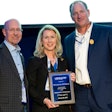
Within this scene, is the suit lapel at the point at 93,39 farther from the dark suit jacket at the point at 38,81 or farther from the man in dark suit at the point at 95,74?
the dark suit jacket at the point at 38,81

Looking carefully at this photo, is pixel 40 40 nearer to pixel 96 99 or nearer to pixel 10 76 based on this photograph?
pixel 10 76

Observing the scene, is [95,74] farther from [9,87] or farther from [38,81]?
[9,87]

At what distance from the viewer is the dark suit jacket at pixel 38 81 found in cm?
323


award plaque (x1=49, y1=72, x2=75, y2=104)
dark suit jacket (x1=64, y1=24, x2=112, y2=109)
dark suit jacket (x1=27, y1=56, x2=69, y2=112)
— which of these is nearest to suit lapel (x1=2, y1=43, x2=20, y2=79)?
dark suit jacket (x1=27, y1=56, x2=69, y2=112)

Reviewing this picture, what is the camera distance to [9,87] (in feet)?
10.3

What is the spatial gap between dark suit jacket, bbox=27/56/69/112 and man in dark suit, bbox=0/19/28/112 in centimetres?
7

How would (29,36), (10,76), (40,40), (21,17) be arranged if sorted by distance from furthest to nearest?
(29,36)
(21,17)
(40,40)
(10,76)

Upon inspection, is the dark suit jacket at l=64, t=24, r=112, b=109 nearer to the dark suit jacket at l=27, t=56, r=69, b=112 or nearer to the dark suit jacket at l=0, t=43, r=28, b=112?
the dark suit jacket at l=27, t=56, r=69, b=112

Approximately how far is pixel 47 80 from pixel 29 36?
1.39 m

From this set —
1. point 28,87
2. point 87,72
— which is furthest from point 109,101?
point 28,87

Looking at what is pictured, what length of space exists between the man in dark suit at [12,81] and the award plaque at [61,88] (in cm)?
26

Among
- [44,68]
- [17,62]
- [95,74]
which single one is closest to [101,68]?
[95,74]

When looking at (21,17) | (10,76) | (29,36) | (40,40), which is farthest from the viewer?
(29,36)

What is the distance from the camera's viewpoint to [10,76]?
313cm
